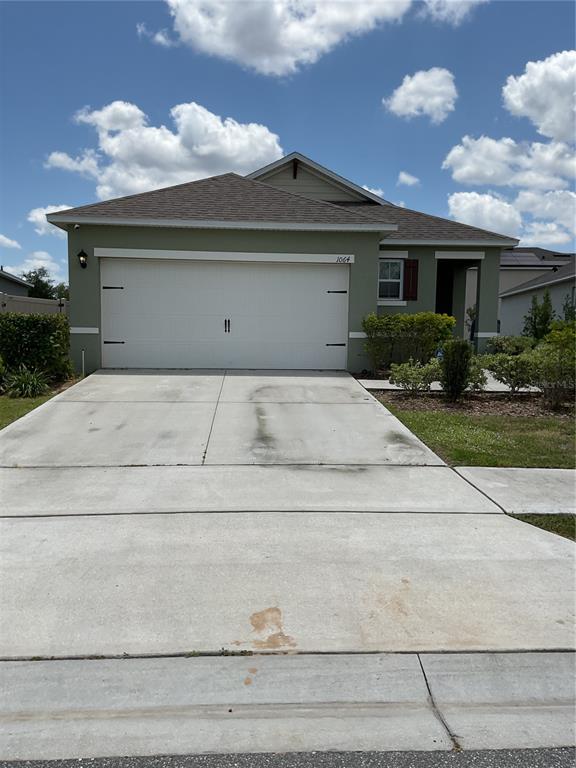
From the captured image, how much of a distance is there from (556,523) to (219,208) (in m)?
10.6

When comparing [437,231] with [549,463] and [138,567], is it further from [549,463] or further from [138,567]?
[138,567]

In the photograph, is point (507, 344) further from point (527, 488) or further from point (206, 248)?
point (527, 488)

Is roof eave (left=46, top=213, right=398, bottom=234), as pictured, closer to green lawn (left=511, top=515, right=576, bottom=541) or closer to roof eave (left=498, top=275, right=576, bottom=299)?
green lawn (left=511, top=515, right=576, bottom=541)

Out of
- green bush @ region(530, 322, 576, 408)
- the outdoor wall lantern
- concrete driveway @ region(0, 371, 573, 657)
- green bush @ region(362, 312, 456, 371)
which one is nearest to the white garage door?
the outdoor wall lantern

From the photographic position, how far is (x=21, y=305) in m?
17.2

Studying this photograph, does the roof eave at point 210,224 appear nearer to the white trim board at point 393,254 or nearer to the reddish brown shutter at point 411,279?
the white trim board at point 393,254

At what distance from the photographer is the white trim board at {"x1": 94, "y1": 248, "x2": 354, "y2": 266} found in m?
13.1

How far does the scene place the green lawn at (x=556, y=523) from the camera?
504 cm

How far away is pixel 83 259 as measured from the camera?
12961 mm

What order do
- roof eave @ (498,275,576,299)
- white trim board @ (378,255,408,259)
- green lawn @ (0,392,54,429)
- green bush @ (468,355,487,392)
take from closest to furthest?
green lawn @ (0,392,54,429), green bush @ (468,355,487,392), white trim board @ (378,255,408,259), roof eave @ (498,275,576,299)

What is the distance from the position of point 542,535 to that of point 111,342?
10.6 m

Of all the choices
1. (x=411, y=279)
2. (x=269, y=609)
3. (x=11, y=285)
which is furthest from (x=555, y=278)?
(x=11, y=285)

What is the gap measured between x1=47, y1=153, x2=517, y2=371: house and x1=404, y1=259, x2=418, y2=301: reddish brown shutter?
309cm

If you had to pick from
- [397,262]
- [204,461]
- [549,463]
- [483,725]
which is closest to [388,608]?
[483,725]
